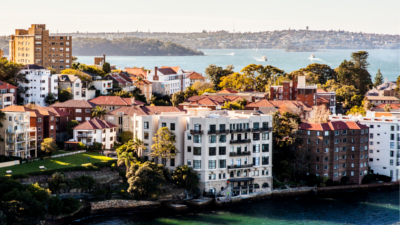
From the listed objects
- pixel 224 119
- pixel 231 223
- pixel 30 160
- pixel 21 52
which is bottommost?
pixel 231 223

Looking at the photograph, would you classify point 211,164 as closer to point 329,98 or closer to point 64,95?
point 64,95

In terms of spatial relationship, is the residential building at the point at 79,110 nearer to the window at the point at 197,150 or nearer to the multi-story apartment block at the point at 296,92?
the window at the point at 197,150

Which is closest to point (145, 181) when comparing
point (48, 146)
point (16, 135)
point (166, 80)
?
point (48, 146)

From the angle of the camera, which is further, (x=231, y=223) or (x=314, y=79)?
(x=314, y=79)

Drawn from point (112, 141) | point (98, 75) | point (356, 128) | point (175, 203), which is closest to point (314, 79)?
point (98, 75)

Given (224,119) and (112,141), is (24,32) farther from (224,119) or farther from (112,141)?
(224,119)

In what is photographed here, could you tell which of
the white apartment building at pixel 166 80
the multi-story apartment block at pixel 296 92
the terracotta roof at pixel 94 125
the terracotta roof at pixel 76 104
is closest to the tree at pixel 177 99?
the white apartment building at pixel 166 80
